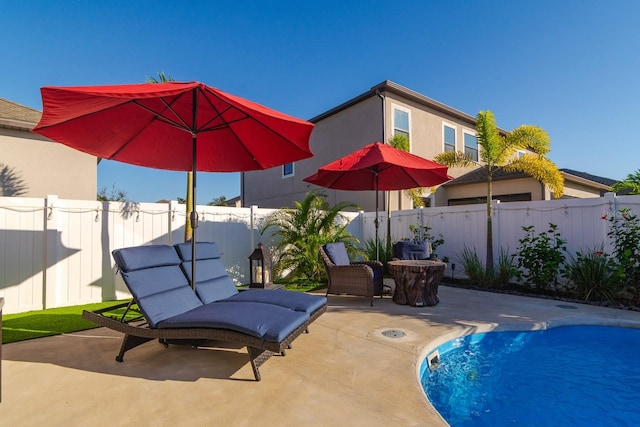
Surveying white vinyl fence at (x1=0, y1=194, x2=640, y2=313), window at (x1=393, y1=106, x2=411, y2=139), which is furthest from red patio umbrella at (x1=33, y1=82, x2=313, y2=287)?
window at (x1=393, y1=106, x2=411, y2=139)

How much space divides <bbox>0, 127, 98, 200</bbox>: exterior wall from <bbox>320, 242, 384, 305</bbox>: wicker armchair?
8667mm

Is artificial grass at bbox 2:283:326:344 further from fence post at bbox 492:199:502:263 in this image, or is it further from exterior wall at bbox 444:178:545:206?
exterior wall at bbox 444:178:545:206

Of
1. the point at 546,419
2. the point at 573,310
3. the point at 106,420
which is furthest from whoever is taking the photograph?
the point at 573,310

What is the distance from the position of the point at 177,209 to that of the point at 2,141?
6266 millimetres

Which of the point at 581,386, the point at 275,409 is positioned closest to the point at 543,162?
the point at 581,386

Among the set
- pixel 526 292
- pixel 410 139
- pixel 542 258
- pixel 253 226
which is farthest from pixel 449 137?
pixel 253 226

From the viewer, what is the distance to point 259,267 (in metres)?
6.36

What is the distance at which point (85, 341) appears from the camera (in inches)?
156

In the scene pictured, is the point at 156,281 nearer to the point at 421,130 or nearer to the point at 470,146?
the point at 421,130

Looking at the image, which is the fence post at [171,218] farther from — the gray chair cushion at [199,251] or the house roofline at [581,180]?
the house roofline at [581,180]

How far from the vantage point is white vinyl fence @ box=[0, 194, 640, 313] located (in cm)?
548

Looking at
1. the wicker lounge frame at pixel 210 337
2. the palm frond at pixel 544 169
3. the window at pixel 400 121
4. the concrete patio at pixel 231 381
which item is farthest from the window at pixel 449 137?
the wicker lounge frame at pixel 210 337

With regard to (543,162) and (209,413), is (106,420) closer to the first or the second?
(209,413)

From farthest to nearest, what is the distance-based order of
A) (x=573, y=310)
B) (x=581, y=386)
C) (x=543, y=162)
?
(x=543, y=162) < (x=573, y=310) < (x=581, y=386)
